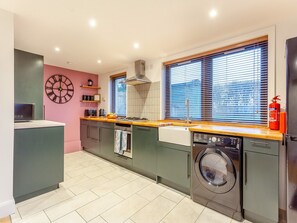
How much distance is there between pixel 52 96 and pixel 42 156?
7.53 ft

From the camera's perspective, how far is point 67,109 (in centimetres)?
417

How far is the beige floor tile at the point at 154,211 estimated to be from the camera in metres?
1.65

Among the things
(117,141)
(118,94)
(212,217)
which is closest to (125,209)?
(212,217)

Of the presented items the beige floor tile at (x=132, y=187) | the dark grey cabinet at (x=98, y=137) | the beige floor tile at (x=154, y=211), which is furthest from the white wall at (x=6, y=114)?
the dark grey cabinet at (x=98, y=137)

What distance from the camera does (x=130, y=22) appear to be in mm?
1983

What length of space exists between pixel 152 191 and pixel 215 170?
37.3 inches

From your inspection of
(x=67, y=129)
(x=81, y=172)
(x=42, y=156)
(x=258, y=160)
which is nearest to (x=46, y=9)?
(x=42, y=156)

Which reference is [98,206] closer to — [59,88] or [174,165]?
[174,165]

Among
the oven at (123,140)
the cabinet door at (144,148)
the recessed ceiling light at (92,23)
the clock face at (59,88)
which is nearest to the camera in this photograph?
the recessed ceiling light at (92,23)

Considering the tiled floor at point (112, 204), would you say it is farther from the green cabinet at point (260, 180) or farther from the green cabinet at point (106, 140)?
the green cabinet at point (106, 140)

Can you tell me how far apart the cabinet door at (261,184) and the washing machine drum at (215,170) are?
0.47 feet

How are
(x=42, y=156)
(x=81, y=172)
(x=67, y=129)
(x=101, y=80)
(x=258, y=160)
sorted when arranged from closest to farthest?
(x=258, y=160) < (x=42, y=156) < (x=81, y=172) < (x=67, y=129) < (x=101, y=80)

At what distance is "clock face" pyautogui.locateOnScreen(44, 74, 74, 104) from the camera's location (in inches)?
151

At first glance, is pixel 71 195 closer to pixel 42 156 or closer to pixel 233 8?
pixel 42 156
